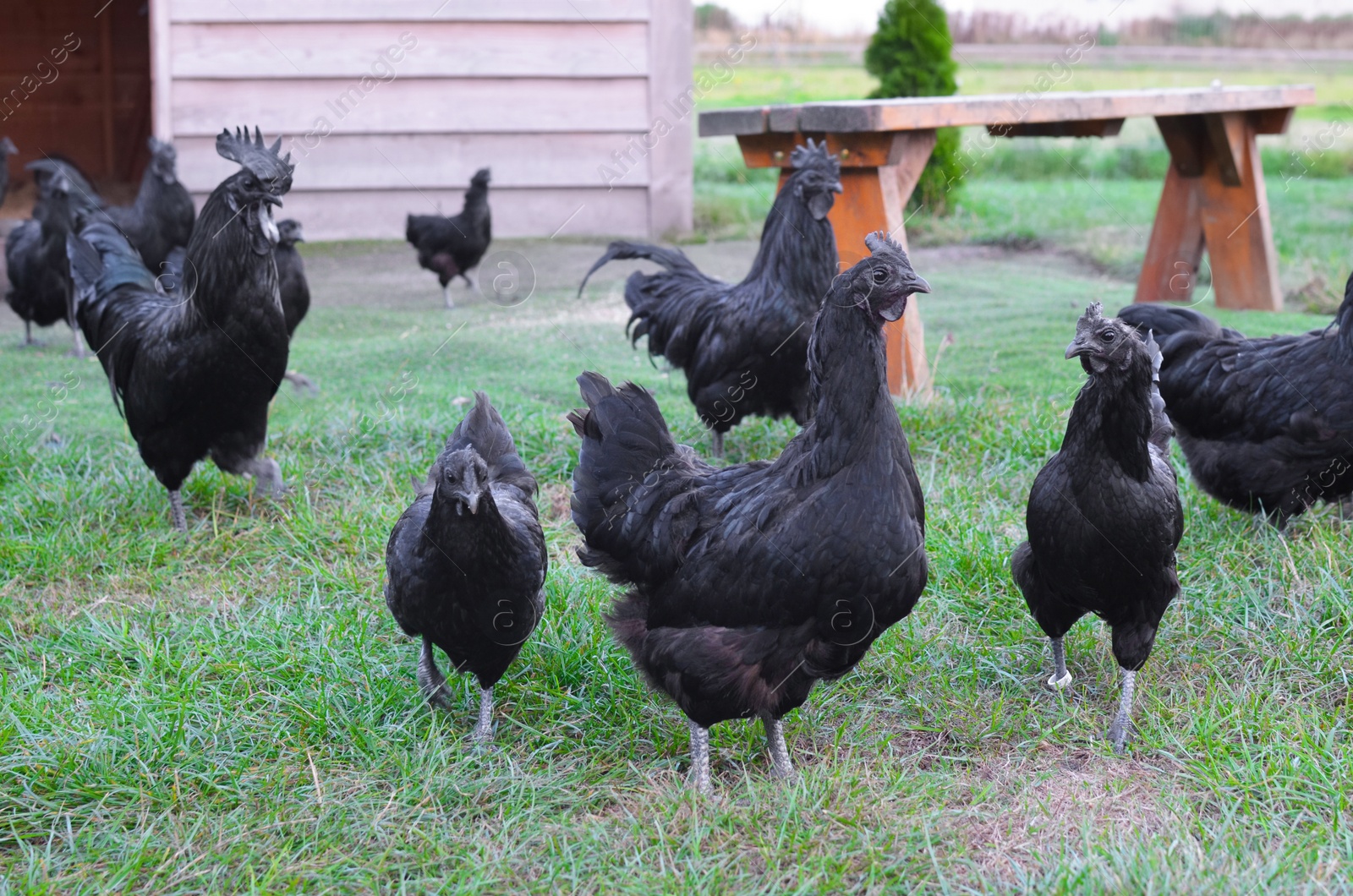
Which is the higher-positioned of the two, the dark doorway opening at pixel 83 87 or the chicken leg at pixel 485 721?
the dark doorway opening at pixel 83 87

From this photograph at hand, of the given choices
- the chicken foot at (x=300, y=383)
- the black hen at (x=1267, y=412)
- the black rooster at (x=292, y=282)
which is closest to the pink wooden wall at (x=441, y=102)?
the black rooster at (x=292, y=282)

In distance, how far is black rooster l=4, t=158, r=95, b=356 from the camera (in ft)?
24.0

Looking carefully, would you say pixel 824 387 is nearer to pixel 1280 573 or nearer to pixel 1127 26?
pixel 1280 573

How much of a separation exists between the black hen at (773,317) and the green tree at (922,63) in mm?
6581

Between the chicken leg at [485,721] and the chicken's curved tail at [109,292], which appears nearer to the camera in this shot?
the chicken leg at [485,721]

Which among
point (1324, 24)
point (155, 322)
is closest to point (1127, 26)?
point (1324, 24)

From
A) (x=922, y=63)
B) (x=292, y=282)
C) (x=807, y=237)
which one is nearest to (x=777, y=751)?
(x=807, y=237)

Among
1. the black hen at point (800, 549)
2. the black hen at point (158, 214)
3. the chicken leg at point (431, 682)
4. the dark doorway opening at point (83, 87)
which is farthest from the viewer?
the dark doorway opening at point (83, 87)

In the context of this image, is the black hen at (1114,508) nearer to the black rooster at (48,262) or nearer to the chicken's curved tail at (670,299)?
the chicken's curved tail at (670,299)

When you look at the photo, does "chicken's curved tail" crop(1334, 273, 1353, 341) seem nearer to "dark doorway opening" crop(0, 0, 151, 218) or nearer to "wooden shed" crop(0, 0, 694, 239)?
"wooden shed" crop(0, 0, 694, 239)

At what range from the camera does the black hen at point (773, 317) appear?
496 centimetres

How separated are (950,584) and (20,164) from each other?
13411 millimetres

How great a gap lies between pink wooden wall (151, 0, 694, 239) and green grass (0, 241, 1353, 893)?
5.45 m

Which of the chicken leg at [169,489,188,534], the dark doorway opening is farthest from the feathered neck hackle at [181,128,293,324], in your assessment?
the dark doorway opening
